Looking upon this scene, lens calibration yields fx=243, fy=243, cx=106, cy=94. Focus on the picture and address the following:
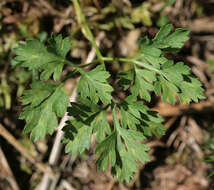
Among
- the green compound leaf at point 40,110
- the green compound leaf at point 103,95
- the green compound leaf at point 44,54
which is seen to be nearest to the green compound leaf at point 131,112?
the green compound leaf at point 103,95

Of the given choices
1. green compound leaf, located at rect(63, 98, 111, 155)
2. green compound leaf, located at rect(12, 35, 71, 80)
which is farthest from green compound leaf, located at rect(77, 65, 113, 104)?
green compound leaf, located at rect(12, 35, 71, 80)

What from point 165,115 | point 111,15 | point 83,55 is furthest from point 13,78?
point 165,115

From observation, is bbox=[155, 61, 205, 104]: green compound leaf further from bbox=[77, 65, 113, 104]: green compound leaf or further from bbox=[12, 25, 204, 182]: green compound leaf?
bbox=[77, 65, 113, 104]: green compound leaf

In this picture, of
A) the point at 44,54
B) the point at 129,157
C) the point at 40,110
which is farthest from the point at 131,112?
the point at 44,54

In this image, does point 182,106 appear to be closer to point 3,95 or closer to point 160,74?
point 160,74

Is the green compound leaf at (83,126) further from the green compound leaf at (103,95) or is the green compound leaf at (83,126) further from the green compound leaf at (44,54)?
the green compound leaf at (44,54)
